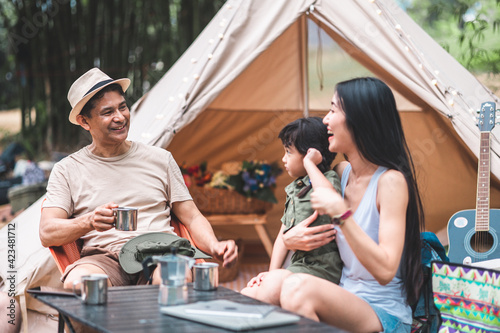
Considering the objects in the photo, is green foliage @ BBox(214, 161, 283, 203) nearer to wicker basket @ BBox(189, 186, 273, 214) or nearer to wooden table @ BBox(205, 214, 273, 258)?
wicker basket @ BBox(189, 186, 273, 214)

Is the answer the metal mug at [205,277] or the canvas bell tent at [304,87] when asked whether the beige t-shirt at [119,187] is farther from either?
the metal mug at [205,277]

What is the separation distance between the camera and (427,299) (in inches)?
86.6

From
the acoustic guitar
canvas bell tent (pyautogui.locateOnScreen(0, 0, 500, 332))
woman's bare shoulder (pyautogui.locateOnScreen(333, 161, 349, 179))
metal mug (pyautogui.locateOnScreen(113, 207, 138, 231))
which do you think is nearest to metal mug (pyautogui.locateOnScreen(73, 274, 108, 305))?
metal mug (pyautogui.locateOnScreen(113, 207, 138, 231))

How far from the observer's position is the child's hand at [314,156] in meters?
2.41

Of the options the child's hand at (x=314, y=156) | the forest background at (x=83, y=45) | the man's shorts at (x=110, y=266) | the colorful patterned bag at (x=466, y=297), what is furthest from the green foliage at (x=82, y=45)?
the colorful patterned bag at (x=466, y=297)

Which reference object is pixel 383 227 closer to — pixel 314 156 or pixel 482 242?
pixel 314 156

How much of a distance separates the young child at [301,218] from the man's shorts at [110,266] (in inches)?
21.8

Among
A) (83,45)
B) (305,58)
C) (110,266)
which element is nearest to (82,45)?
(83,45)

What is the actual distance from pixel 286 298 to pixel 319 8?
6.51 feet

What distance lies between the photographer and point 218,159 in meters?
5.15

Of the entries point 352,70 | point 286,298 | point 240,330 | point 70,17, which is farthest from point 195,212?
point 70,17

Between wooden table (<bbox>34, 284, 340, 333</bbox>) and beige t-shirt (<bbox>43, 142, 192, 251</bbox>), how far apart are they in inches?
27.6

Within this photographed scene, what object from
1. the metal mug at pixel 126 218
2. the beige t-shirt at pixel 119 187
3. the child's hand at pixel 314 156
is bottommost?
the metal mug at pixel 126 218

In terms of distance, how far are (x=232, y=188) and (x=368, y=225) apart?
92.7 inches
